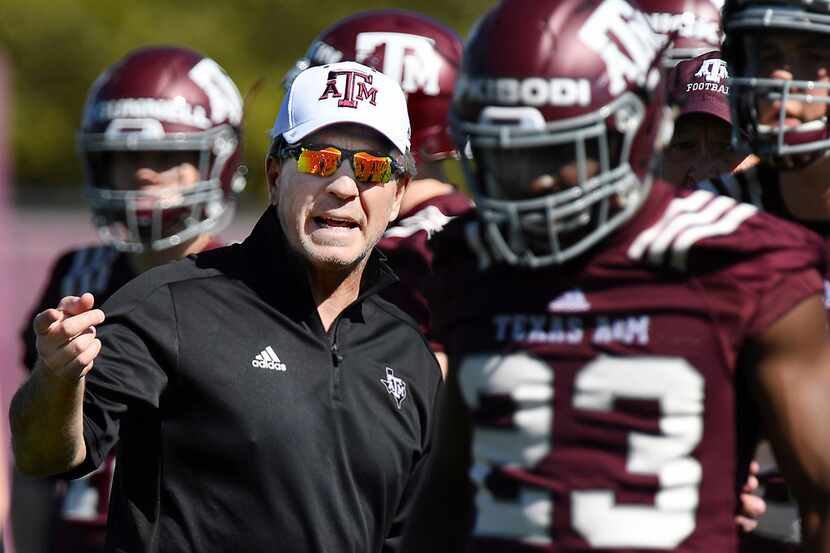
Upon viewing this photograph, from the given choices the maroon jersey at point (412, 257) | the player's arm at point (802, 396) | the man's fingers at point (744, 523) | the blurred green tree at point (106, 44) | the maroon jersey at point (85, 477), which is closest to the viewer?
the player's arm at point (802, 396)

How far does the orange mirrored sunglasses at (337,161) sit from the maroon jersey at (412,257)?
44 cm

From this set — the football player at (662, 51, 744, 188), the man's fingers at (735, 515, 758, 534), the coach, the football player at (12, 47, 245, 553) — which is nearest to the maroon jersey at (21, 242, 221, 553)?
the football player at (12, 47, 245, 553)

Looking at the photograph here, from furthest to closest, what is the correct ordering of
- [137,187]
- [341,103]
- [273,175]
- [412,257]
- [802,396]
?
[137,187]
[412,257]
[273,175]
[341,103]
[802,396]

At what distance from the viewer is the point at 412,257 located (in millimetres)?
4320

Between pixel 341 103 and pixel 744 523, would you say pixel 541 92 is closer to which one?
pixel 341 103

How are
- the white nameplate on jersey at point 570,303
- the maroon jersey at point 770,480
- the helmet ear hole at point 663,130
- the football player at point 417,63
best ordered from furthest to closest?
the football player at point 417,63
the maroon jersey at point 770,480
the helmet ear hole at point 663,130
the white nameplate on jersey at point 570,303

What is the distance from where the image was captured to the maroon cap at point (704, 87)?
456 centimetres

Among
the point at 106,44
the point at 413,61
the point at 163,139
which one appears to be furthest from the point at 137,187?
the point at 106,44

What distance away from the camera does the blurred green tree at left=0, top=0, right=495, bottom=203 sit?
21.7 metres

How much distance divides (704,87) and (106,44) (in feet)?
58.9

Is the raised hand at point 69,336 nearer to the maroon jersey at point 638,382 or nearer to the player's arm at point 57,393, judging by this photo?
the player's arm at point 57,393

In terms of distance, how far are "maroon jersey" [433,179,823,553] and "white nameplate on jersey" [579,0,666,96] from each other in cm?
23

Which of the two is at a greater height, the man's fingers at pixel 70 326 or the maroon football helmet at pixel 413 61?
the maroon football helmet at pixel 413 61

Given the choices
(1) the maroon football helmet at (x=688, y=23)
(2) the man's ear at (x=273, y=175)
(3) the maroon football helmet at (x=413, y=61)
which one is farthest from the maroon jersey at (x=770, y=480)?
(3) the maroon football helmet at (x=413, y=61)
